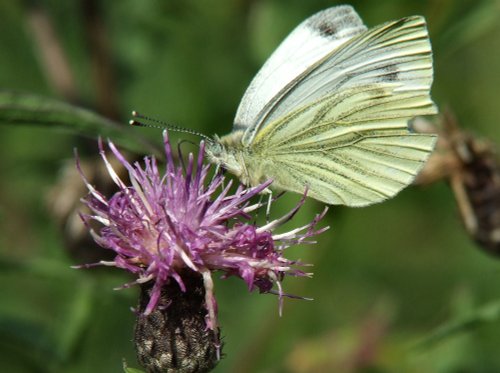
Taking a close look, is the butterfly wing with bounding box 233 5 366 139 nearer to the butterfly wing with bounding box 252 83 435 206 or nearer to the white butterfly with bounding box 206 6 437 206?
the white butterfly with bounding box 206 6 437 206

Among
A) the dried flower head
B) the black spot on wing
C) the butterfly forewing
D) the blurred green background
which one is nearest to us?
the dried flower head

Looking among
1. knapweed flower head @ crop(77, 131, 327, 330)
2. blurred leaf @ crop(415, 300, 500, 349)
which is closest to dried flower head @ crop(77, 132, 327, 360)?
knapweed flower head @ crop(77, 131, 327, 330)

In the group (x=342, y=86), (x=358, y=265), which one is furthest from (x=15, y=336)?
(x=358, y=265)

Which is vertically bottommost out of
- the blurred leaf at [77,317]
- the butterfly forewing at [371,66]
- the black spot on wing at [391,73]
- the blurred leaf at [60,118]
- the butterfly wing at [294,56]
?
the blurred leaf at [77,317]

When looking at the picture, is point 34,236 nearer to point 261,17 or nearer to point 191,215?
point 261,17

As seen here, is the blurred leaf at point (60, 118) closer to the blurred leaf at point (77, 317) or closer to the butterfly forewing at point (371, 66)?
the butterfly forewing at point (371, 66)

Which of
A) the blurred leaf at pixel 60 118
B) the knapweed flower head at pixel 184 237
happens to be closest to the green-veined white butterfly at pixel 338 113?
the blurred leaf at pixel 60 118
